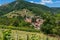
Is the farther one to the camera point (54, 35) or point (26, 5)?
point (26, 5)

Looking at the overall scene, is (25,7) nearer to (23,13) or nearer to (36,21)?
(23,13)

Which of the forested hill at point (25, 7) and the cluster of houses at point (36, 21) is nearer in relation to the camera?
the cluster of houses at point (36, 21)

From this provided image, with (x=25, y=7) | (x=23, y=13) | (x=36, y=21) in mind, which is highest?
(x=25, y=7)

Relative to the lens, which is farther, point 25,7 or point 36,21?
point 25,7

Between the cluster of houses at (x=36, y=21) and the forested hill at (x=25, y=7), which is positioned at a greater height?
the forested hill at (x=25, y=7)

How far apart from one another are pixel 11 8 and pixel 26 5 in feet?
2.14

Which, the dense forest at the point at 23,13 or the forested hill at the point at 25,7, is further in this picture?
the forested hill at the point at 25,7

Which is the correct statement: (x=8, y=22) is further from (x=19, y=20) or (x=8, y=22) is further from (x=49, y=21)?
(x=49, y=21)

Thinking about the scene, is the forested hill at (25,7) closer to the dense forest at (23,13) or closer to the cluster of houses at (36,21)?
the dense forest at (23,13)

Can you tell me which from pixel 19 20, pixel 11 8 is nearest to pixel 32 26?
pixel 19 20

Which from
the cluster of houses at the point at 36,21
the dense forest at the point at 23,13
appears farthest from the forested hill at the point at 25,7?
the cluster of houses at the point at 36,21

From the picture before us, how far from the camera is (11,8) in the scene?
10141 millimetres

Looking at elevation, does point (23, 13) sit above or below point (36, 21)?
above

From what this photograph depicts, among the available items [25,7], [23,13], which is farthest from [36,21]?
[25,7]
